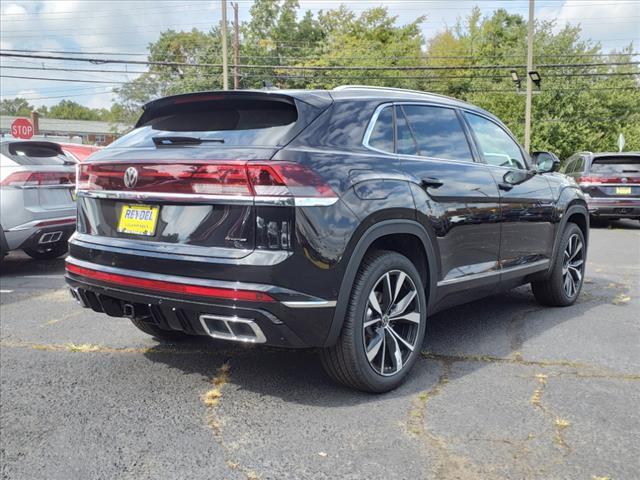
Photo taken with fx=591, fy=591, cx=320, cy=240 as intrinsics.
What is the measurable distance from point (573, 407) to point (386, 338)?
42.7 inches

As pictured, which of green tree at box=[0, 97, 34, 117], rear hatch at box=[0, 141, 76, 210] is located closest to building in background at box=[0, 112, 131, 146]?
green tree at box=[0, 97, 34, 117]

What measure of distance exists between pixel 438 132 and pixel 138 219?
6.95ft

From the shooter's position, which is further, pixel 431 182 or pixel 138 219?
pixel 431 182

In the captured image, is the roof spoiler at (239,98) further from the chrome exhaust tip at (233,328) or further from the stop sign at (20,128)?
the stop sign at (20,128)

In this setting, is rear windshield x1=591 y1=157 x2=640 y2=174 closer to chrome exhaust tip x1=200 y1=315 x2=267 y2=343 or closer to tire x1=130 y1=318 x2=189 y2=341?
tire x1=130 y1=318 x2=189 y2=341

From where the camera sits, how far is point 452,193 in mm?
3916

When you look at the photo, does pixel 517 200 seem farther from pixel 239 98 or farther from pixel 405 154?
pixel 239 98

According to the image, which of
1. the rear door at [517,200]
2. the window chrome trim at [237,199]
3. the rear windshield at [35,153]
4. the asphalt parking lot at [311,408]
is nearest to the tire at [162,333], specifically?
the asphalt parking lot at [311,408]

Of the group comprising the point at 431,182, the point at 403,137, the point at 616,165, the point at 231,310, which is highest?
the point at 403,137

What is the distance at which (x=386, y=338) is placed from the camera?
348cm

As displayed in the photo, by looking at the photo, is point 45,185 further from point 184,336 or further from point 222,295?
point 222,295

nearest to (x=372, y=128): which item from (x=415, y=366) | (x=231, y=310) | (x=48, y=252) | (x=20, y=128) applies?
(x=231, y=310)

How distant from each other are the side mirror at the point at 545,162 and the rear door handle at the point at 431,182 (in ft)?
5.86

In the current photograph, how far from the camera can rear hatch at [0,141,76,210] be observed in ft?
22.6
